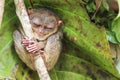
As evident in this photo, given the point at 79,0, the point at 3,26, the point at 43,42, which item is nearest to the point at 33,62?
the point at 43,42

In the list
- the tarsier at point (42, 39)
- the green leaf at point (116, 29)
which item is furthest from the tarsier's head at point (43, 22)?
the green leaf at point (116, 29)

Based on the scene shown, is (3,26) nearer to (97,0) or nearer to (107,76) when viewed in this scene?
(97,0)

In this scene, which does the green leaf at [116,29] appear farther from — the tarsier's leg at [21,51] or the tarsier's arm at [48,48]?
the tarsier's leg at [21,51]

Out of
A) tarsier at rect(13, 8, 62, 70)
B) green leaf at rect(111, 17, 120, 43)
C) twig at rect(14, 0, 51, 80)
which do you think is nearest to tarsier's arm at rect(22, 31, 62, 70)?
tarsier at rect(13, 8, 62, 70)

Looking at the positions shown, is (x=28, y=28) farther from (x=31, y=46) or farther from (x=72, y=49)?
(x=72, y=49)

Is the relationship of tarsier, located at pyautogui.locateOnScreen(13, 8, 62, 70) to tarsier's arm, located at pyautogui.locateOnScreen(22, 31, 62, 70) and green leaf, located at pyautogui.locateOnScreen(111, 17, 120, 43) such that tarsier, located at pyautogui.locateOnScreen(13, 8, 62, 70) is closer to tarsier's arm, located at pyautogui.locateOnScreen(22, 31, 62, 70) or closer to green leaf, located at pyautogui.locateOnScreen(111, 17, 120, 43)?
tarsier's arm, located at pyautogui.locateOnScreen(22, 31, 62, 70)

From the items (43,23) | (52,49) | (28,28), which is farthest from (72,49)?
(28,28)
